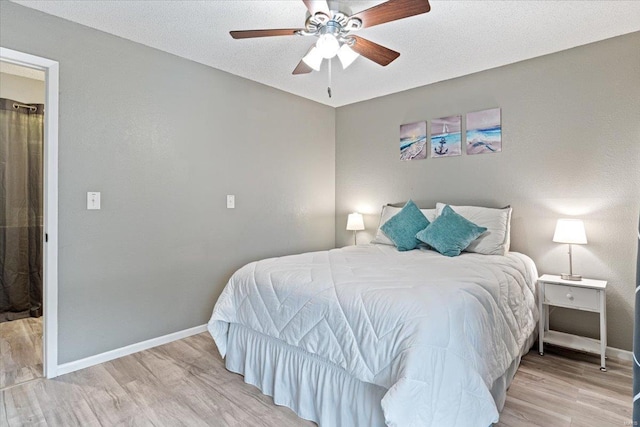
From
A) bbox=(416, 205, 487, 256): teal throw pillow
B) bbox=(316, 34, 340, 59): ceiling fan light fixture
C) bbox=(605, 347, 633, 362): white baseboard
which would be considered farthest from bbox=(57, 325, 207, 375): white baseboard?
bbox=(605, 347, 633, 362): white baseboard

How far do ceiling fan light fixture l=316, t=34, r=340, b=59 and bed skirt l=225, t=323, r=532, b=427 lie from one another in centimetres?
184

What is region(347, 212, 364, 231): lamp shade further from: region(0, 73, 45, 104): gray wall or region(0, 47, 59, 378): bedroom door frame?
region(0, 73, 45, 104): gray wall

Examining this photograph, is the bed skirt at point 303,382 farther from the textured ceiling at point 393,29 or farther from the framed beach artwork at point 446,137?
the framed beach artwork at point 446,137

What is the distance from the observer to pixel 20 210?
3441 millimetres

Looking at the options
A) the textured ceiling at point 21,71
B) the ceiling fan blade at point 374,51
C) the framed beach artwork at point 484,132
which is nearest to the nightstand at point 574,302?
the framed beach artwork at point 484,132

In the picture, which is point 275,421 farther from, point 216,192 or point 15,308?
point 15,308

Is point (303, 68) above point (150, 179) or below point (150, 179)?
above

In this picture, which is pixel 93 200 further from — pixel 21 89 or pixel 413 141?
pixel 413 141

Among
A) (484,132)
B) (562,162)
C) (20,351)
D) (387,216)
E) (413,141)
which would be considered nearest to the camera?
(20,351)

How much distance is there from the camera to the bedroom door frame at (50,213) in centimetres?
224

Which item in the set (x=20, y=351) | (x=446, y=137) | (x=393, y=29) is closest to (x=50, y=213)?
(x=20, y=351)

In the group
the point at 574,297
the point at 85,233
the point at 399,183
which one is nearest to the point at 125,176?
the point at 85,233

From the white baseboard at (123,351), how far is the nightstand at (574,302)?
2.89m

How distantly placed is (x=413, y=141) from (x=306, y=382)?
2.83 metres
